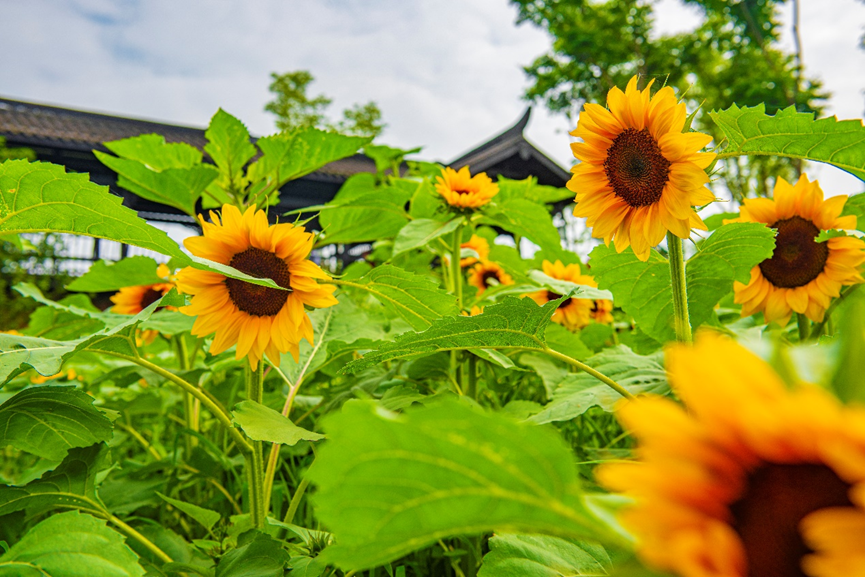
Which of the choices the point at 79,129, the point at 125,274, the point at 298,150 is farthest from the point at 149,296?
the point at 79,129

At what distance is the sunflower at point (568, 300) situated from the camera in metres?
1.34

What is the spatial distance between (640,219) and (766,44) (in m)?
14.0

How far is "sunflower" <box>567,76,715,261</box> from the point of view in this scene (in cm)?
58

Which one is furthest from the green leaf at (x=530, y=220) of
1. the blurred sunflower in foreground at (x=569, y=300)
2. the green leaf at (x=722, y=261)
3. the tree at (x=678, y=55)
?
the tree at (x=678, y=55)

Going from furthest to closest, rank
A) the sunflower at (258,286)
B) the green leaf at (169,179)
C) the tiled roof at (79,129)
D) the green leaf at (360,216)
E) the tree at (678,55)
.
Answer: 1. the tree at (678,55)
2. the tiled roof at (79,129)
3. the green leaf at (360,216)
4. the green leaf at (169,179)
5. the sunflower at (258,286)

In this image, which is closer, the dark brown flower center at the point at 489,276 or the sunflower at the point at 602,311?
the sunflower at the point at 602,311

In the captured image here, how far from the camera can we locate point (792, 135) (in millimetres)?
627

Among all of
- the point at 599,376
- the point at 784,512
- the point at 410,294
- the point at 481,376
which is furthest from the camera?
the point at 481,376

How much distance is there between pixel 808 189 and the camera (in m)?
0.85

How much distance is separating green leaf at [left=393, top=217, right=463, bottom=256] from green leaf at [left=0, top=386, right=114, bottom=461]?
46 centimetres

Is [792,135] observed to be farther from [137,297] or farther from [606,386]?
[137,297]

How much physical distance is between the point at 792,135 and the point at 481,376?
749 mm

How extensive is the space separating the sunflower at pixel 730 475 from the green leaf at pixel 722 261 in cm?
53

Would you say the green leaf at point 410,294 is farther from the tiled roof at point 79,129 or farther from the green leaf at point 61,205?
the tiled roof at point 79,129
